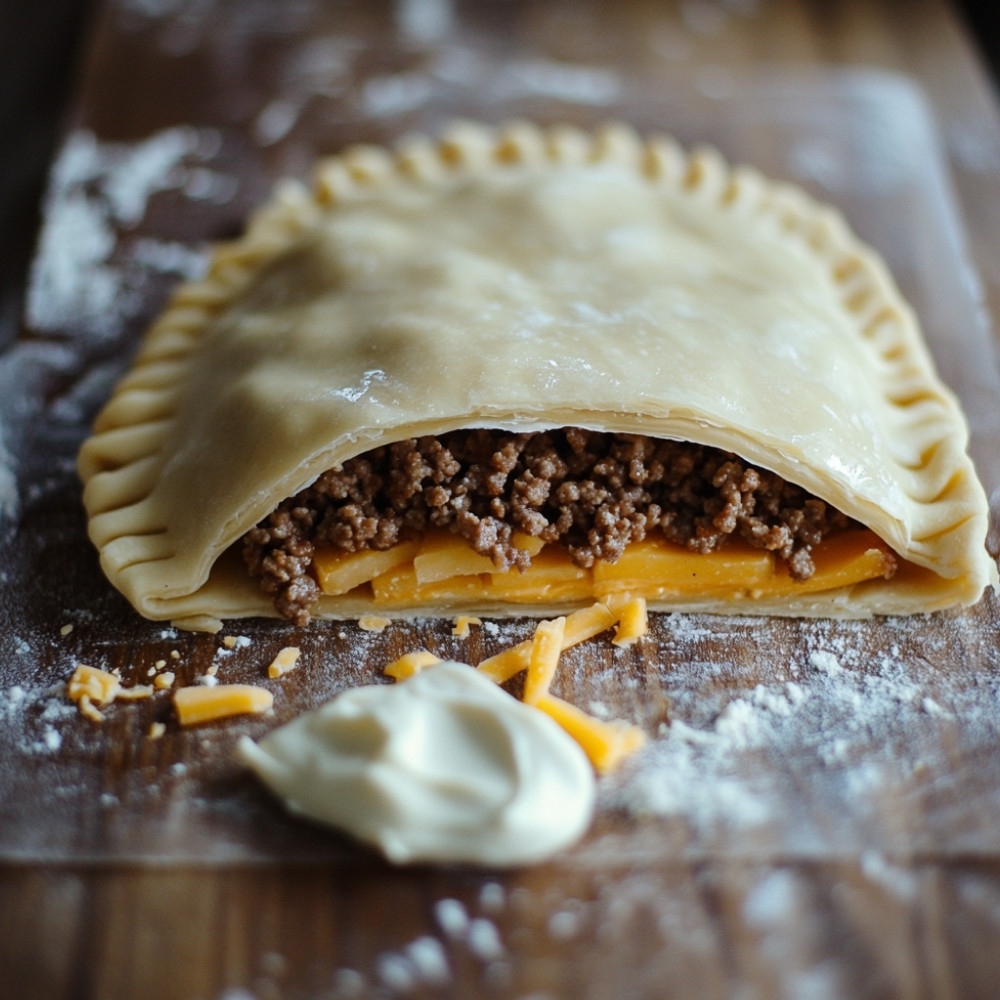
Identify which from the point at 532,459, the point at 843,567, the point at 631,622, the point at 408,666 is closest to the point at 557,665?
the point at 631,622

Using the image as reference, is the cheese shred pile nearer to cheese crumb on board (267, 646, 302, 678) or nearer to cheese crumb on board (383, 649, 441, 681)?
cheese crumb on board (383, 649, 441, 681)

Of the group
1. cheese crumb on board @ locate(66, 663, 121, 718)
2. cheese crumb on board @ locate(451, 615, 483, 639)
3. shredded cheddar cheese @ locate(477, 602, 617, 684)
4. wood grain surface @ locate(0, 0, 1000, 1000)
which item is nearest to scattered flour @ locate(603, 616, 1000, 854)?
wood grain surface @ locate(0, 0, 1000, 1000)

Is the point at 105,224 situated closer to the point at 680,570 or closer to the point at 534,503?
the point at 534,503

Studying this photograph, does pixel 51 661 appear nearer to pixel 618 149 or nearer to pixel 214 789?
pixel 214 789

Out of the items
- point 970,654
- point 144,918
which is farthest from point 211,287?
point 970,654

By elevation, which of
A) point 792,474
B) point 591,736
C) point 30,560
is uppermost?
point 792,474

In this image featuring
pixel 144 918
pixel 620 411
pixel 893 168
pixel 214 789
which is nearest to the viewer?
pixel 144 918
